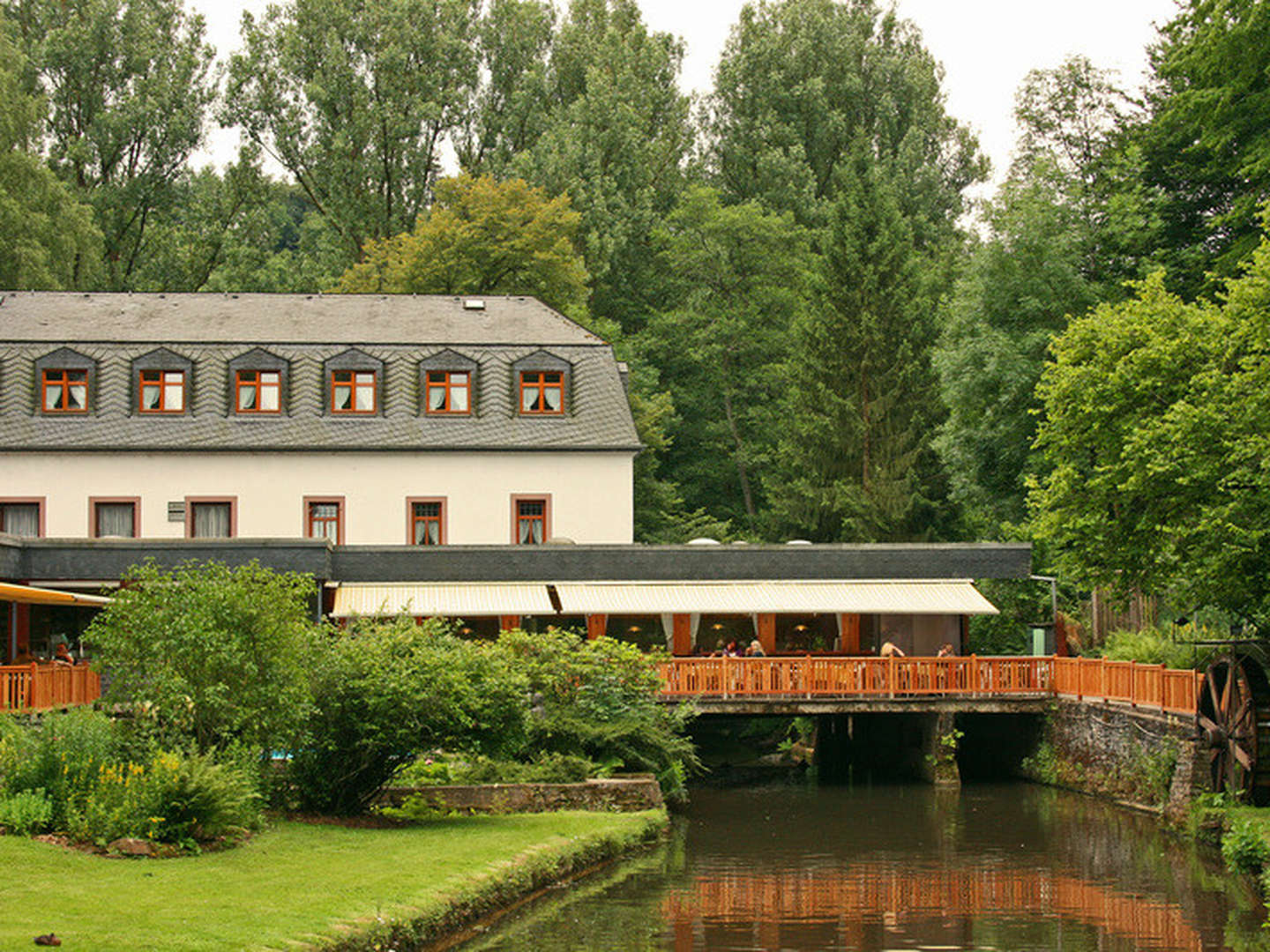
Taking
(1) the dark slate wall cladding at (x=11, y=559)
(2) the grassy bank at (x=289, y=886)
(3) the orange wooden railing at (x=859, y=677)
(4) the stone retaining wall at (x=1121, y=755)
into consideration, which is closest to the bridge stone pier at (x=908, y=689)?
(3) the orange wooden railing at (x=859, y=677)

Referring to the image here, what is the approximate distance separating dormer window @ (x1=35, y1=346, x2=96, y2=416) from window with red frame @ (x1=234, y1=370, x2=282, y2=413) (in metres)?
3.63

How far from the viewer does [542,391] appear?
43656 millimetres

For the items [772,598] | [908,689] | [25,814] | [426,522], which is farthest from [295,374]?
[25,814]

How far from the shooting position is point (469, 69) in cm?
6844

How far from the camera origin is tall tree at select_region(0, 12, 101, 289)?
177 ft

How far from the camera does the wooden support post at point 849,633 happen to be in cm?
3947

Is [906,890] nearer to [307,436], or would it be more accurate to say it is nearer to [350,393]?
[307,436]

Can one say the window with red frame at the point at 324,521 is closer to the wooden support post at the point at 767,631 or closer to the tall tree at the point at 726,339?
the wooden support post at the point at 767,631

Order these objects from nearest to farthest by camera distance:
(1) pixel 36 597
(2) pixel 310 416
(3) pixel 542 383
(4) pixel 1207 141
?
1. (1) pixel 36 597
2. (4) pixel 1207 141
3. (2) pixel 310 416
4. (3) pixel 542 383

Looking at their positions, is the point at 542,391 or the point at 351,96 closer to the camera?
the point at 542,391

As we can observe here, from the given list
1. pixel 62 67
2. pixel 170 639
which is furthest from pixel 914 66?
pixel 170 639

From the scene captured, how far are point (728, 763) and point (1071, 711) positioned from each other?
10.8 meters

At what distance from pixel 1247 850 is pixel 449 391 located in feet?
86.6

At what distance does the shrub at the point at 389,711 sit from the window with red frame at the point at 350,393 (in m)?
20.6
